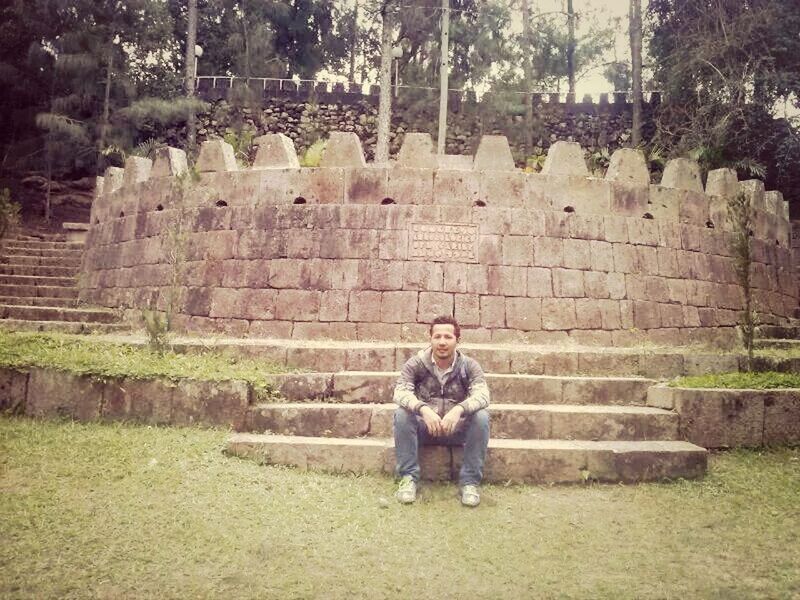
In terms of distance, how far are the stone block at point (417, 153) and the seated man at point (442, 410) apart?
435cm

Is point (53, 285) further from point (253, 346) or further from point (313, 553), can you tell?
point (313, 553)

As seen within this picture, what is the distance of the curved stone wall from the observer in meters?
7.71

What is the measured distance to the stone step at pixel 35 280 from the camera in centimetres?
1029

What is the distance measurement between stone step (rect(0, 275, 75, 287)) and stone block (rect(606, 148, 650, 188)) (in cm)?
1022

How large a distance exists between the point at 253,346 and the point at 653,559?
466 centimetres

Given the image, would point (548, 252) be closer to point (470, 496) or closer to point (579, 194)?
point (579, 194)

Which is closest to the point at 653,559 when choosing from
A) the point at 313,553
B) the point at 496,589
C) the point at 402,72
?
the point at 496,589

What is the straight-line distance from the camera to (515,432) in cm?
490

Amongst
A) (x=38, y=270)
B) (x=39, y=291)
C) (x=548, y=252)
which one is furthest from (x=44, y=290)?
(x=548, y=252)

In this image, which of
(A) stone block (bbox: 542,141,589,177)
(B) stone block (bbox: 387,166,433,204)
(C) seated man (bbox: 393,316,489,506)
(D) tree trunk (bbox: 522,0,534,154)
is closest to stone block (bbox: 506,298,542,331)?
(B) stone block (bbox: 387,166,433,204)

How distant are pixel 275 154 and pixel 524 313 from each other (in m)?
4.50

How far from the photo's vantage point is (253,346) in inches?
255

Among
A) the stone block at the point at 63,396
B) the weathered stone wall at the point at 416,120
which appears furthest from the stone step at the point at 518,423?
the weathered stone wall at the point at 416,120

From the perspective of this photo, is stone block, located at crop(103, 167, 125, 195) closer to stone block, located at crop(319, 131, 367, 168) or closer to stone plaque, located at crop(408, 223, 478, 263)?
stone block, located at crop(319, 131, 367, 168)
